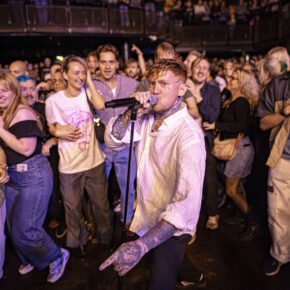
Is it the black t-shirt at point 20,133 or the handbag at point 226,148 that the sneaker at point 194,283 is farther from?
the black t-shirt at point 20,133

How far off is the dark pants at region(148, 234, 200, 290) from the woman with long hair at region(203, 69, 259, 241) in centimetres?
169

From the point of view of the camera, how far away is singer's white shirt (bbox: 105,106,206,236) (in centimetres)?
135

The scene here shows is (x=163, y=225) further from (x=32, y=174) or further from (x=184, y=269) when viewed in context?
(x=32, y=174)

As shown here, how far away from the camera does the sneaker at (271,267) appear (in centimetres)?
244

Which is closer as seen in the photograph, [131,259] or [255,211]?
[131,259]

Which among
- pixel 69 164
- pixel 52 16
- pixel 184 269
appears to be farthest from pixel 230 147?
pixel 52 16

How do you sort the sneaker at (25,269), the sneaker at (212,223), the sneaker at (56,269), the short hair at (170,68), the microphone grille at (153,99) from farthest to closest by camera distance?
the sneaker at (212,223) < the sneaker at (25,269) < the sneaker at (56,269) < the short hair at (170,68) < the microphone grille at (153,99)

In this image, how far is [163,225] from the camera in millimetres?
1316

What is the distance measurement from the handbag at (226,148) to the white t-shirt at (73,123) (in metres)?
1.48

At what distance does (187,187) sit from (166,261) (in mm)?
520

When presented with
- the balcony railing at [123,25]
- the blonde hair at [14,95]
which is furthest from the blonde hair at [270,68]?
the balcony railing at [123,25]

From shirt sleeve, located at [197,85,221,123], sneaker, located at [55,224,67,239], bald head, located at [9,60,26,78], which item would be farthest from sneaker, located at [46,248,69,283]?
bald head, located at [9,60,26,78]

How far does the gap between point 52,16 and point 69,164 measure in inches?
366

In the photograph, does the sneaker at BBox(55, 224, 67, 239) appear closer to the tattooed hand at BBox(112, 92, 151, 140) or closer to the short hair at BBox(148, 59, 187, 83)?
the tattooed hand at BBox(112, 92, 151, 140)
